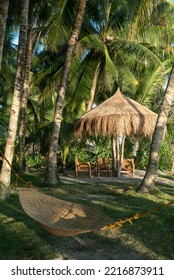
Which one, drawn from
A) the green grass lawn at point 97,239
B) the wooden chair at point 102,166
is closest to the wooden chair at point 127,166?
the wooden chair at point 102,166

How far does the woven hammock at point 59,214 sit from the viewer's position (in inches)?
178

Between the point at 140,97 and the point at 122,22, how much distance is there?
4.78 m

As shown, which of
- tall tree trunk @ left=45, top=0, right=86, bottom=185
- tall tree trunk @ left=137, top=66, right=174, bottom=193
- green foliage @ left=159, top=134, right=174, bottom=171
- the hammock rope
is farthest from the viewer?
green foliage @ left=159, top=134, right=174, bottom=171

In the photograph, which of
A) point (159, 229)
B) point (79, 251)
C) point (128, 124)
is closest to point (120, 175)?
point (128, 124)

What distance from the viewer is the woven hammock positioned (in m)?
4.52

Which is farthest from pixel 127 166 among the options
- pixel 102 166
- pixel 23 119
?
pixel 23 119

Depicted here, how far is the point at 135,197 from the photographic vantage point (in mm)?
8969

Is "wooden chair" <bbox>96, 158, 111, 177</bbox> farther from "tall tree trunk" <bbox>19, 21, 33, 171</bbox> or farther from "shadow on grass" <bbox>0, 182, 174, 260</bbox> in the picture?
"shadow on grass" <bbox>0, 182, 174, 260</bbox>

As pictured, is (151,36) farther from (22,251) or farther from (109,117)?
(22,251)

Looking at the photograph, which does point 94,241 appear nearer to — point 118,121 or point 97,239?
point 97,239

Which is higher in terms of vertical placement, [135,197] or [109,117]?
[109,117]

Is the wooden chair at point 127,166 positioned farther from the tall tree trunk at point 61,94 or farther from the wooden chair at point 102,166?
the tall tree trunk at point 61,94

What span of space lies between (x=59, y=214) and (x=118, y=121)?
7.53m

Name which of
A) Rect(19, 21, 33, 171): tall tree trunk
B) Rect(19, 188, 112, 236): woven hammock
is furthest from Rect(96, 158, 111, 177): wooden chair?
Rect(19, 188, 112, 236): woven hammock
